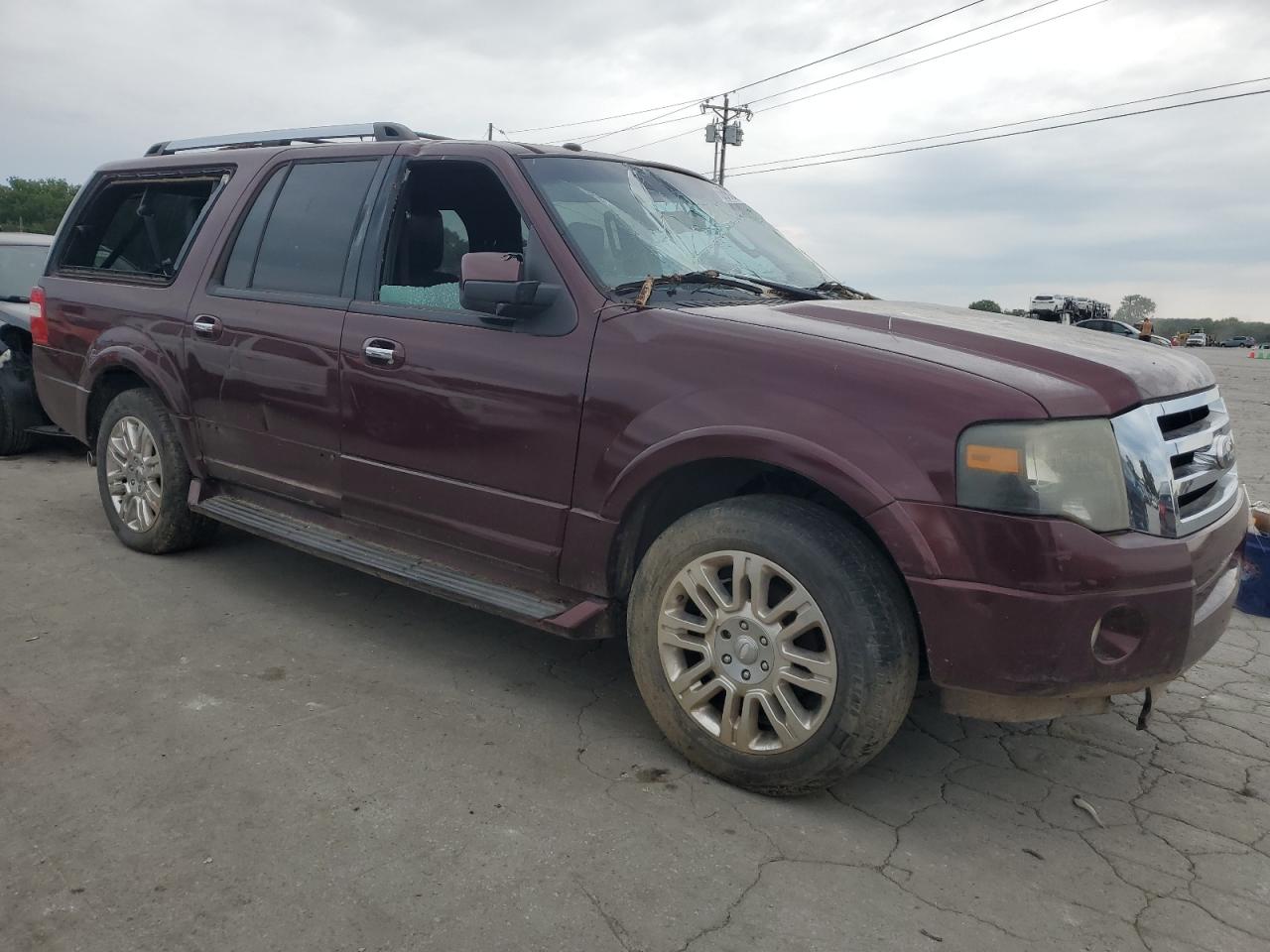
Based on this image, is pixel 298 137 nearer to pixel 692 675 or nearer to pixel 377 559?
pixel 377 559

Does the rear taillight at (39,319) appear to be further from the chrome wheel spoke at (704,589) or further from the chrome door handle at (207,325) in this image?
the chrome wheel spoke at (704,589)

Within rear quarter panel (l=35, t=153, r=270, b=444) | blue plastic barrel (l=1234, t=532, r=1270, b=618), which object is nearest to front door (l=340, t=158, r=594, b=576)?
rear quarter panel (l=35, t=153, r=270, b=444)

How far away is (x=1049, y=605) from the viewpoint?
8.18 feet

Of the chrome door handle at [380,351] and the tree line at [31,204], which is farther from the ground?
the tree line at [31,204]

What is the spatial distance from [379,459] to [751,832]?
77.1 inches

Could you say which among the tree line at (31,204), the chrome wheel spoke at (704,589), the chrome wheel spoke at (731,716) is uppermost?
the tree line at (31,204)

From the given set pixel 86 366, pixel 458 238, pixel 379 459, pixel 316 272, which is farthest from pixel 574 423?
pixel 86 366

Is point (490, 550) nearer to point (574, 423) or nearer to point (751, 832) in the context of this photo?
point (574, 423)

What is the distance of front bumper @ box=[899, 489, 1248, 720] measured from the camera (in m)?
2.49

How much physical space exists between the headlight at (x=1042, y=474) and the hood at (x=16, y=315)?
714 centimetres

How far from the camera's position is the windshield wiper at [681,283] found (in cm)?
328

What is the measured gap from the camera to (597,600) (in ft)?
10.8

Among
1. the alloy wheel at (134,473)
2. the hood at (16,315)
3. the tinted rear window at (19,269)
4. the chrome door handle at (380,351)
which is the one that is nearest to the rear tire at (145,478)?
the alloy wheel at (134,473)

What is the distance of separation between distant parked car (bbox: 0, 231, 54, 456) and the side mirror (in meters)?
5.31
